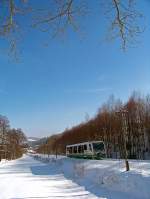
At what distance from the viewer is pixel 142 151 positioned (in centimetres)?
5725

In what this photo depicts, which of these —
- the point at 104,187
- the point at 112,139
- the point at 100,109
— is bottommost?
the point at 104,187

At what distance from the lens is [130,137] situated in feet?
181

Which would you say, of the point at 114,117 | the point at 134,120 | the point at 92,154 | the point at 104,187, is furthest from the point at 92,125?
the point at 104,187

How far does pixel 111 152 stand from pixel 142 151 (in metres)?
9.66

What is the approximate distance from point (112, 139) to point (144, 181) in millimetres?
46536

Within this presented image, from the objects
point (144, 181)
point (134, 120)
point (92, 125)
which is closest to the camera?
point (144, 181)

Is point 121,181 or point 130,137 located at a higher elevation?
point 130,137

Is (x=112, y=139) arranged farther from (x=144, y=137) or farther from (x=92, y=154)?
(x=92, y=154)

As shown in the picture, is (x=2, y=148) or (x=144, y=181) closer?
(x=144, y=181)

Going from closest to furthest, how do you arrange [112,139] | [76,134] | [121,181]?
1. [121,181]
2. [112,139]
3. [76,134]

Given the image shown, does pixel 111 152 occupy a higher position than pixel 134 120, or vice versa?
pixel 134 120

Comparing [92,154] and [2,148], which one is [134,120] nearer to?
[92,154]

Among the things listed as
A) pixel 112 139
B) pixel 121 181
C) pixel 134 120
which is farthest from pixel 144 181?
pixel 112 139

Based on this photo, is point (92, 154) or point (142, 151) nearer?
point (92, 154)
